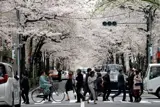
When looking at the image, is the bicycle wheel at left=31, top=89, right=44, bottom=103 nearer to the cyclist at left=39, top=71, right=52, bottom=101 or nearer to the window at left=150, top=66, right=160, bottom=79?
the cyclist at left=39, top=71, right=52, bottom=101

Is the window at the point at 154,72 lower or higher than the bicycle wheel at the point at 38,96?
higher

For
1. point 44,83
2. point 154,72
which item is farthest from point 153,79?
point 44,83

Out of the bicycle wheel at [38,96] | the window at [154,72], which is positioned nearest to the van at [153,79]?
the window at [154,72]

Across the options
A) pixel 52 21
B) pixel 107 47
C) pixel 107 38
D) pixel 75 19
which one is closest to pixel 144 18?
pixel 75 19


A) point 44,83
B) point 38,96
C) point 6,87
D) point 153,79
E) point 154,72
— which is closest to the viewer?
point 6,87

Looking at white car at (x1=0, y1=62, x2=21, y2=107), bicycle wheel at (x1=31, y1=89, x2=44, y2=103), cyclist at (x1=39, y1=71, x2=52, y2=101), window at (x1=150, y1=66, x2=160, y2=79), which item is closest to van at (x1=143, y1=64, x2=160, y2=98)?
window at (x1=150, y1=66, x2=160, y2=79)

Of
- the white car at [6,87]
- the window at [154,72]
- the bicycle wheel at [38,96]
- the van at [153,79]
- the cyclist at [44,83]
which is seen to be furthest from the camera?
the window at [154,72]

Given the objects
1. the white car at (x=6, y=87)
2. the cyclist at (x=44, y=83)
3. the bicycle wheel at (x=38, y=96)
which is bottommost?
the bicycle wheel at (x=38, y=96)

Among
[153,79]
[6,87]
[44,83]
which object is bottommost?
[153,79]

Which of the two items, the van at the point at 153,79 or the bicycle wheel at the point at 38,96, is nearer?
the bicycle wheel at the point at 38,96

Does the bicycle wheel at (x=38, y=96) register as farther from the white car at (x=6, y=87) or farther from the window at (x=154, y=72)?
the white car at (x=6, y=87)

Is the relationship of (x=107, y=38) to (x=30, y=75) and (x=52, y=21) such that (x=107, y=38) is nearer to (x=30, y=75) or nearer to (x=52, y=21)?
(x=30, y=75)

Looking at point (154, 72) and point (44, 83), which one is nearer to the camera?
point (44, 83)

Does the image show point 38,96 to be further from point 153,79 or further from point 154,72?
point 154,72
